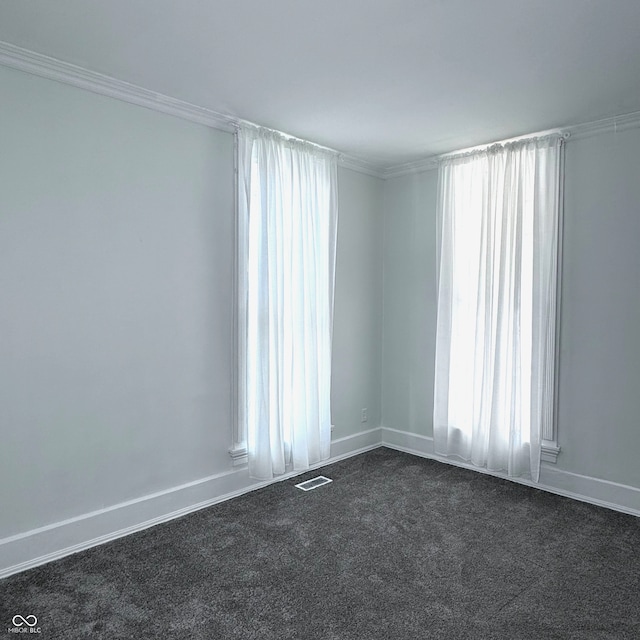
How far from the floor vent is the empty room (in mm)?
21

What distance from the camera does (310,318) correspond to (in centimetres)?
395

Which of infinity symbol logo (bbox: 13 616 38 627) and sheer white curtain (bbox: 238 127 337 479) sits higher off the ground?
sheer white curtain (bbox: 238 127 337 479)

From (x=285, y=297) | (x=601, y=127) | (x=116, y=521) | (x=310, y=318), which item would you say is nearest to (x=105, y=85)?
(x=285, y=297)

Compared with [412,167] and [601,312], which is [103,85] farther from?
[601,312]

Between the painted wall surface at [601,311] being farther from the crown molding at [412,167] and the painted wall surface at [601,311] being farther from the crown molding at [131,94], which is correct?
the crown molding at [412,167]

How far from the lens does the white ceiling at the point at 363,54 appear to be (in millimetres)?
2156

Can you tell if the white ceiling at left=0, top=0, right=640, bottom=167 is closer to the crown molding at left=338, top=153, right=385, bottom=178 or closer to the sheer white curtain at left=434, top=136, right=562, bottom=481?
the sheer white curtain at left=434, top=136, right=562, bottom=481

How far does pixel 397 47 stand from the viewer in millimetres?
2461

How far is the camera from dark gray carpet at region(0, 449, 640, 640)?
2195 mm

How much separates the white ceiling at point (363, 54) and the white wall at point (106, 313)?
35 centimetres

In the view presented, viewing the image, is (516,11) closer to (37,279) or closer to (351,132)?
(351,132)

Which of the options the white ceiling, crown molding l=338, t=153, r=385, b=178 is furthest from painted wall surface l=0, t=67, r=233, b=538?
crown molding l=338, t=153, r=385, b=178

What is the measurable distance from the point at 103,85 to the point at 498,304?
3.02 metres

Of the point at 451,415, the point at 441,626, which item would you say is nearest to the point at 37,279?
the point at 441,626
